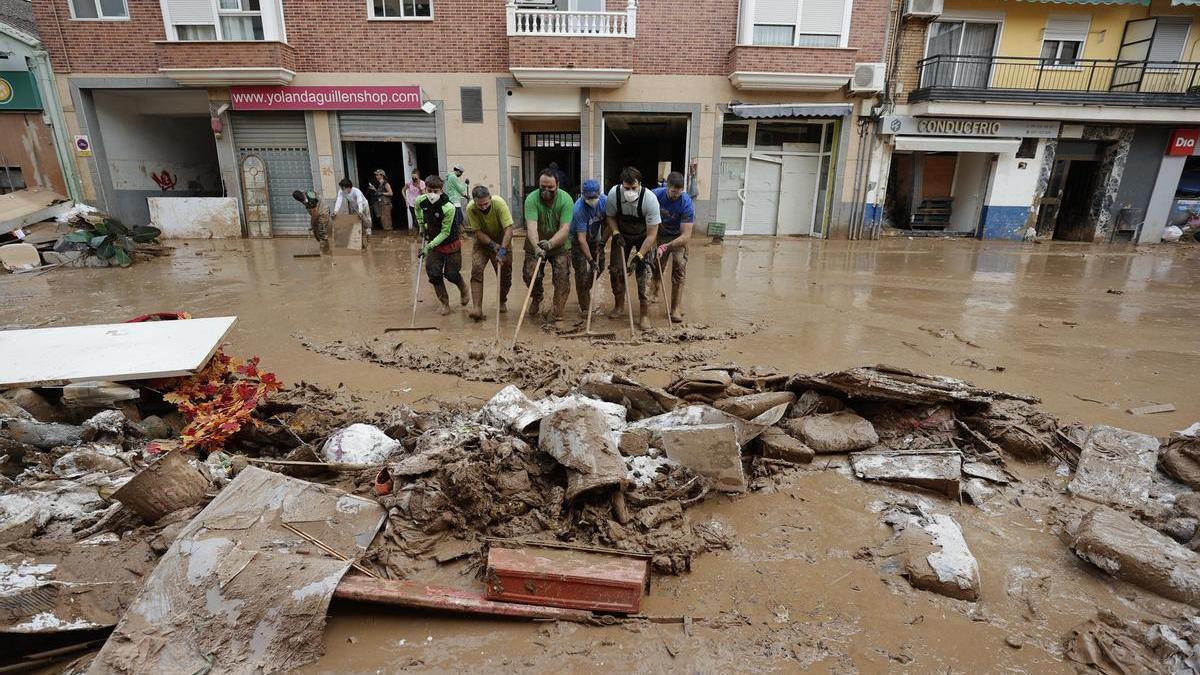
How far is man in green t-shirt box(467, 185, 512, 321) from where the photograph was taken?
6.55 m

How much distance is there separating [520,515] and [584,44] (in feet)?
41.7

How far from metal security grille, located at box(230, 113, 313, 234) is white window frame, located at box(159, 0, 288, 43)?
1751mm

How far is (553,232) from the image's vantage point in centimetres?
663

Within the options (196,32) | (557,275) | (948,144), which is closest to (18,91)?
(196,32)

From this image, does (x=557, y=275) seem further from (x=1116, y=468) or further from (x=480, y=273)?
(x=1116, y=468)

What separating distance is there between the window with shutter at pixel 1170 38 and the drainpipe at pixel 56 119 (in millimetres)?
27254

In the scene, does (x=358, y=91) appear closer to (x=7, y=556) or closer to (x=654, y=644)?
(x=7, y=556)

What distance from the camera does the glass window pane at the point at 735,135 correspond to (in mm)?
14891

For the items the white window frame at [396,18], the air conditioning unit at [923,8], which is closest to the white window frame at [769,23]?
the air conditioning unit at [923,8]

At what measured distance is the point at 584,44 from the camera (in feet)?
43.1

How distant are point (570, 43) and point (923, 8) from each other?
28.5 ft

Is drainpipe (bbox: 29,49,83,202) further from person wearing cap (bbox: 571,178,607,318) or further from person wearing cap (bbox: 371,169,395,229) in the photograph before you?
person wearing cap (bbox: 571,178,607,318)

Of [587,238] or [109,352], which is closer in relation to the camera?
[109,352]

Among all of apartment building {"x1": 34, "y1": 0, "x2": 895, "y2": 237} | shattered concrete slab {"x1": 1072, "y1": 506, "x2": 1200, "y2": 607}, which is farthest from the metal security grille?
shattered concrete slab {"x1": 1072, "y1": 506, "x2": 1200, "y2": 607}
